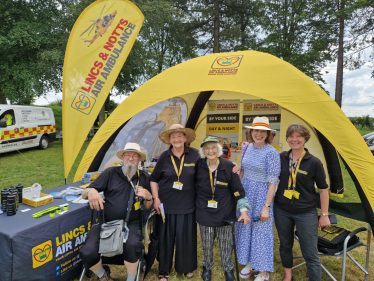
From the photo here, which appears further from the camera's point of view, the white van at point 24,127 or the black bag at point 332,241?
the white van at point 24,127

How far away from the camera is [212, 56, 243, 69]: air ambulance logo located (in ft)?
Answer: 9.95

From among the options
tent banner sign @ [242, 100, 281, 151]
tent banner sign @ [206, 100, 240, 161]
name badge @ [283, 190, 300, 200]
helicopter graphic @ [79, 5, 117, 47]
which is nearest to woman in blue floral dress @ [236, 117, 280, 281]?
name badge @ [283, 190, 300, 200]

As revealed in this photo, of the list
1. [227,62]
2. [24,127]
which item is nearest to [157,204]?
[227,62]

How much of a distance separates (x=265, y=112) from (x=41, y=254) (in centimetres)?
392

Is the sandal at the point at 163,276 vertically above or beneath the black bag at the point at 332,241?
beneath

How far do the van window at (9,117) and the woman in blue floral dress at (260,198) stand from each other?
8489 mm

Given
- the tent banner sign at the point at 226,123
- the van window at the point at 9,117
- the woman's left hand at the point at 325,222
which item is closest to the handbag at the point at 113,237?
the woman's left hand at the point at 325,222

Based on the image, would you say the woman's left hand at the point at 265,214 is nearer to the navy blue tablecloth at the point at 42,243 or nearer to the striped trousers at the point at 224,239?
the striped trousers at the point at 224,239

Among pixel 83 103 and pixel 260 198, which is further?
pixel 83 103

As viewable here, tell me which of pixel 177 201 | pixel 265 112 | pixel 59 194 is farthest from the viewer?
pixel 265 112

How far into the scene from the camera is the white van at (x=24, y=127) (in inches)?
312

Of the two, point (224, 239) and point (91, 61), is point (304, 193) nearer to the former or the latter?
point (224, 239)

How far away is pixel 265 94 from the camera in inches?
107

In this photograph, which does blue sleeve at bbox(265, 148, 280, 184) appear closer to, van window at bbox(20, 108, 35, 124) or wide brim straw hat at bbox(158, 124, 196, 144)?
wide brim straw hat at bbox(158, 124, 196, 144)
